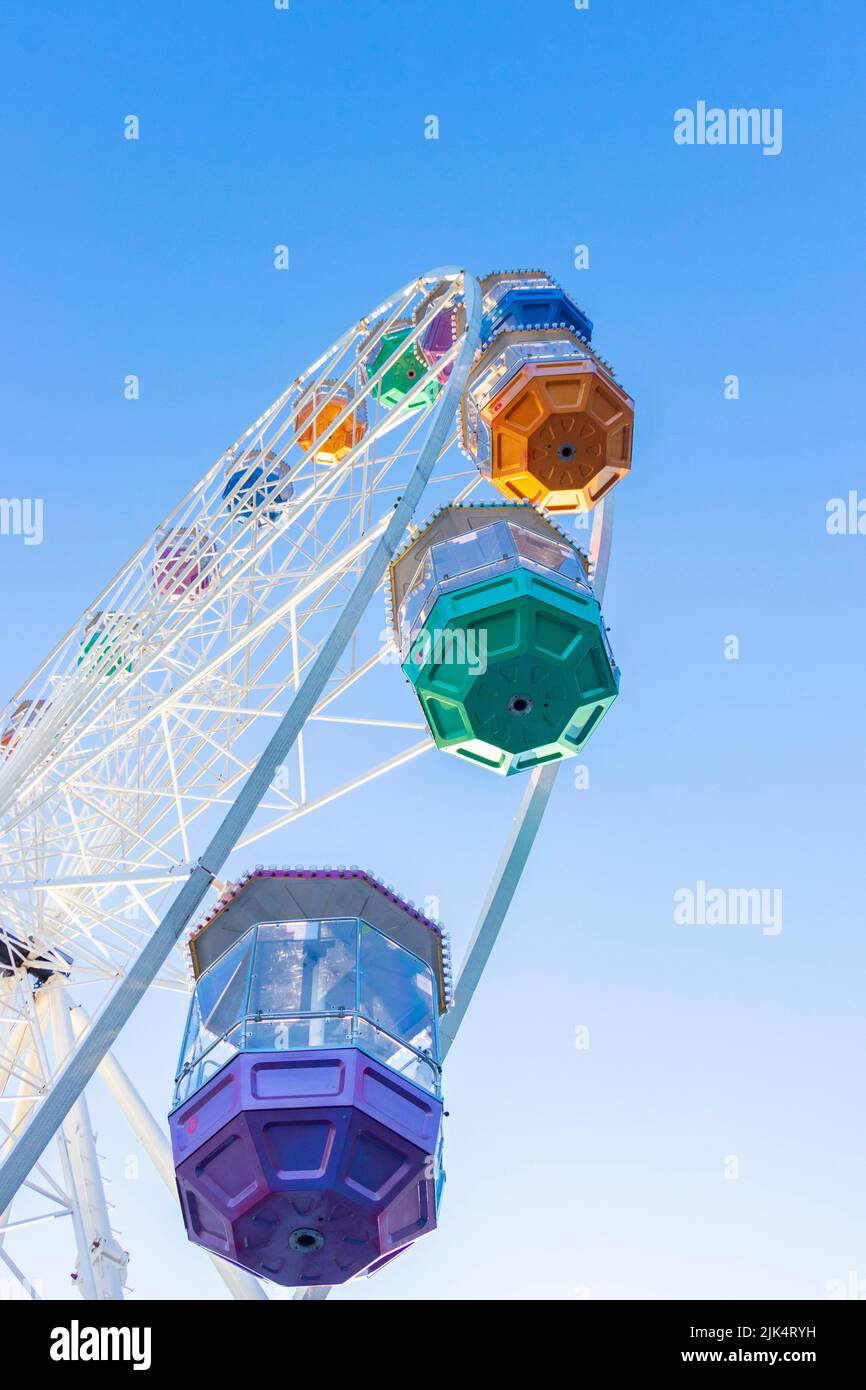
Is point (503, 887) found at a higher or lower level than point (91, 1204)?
higher

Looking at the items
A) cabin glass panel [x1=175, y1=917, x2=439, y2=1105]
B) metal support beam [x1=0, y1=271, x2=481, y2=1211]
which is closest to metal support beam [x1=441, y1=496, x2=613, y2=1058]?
cabin glass panel [x1=175, y1=917, x2=439, y2=1105]

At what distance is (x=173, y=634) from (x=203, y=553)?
137 centimetres

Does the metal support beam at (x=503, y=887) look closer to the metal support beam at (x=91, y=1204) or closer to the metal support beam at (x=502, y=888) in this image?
the metal support beam at (x=502, y=888)

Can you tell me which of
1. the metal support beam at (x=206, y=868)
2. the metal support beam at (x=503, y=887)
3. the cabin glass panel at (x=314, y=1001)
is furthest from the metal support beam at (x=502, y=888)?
the metal support beam at (x=206, y=868)

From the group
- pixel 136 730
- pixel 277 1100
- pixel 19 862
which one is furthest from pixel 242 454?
pixel 277 1100

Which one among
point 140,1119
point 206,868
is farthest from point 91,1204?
point 206,868

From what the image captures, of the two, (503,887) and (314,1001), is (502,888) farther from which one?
(314,1001)

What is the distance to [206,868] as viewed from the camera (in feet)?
39.6

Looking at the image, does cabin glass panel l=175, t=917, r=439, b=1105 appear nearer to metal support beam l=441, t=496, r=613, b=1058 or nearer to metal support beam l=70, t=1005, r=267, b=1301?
metal support beam l=441, t=496, r=613, b=1058

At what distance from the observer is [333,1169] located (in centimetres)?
1142

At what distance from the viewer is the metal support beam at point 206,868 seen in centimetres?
1036

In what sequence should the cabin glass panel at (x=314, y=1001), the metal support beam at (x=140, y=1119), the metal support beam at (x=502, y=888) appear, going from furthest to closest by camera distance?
the metal support beam at (x=140, y=1119), the metal support beam at (x=502, y=888), the cabin glass panel at (x=314, y=1001)

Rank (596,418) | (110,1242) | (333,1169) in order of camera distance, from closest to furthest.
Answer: (333,1169) < (110,1242) < (596,418)
